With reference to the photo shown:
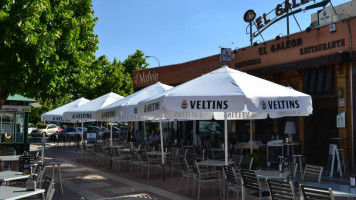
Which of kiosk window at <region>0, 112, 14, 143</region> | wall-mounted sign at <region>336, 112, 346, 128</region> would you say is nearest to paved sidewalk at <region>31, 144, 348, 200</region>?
wall-mounted sign at <region>336, 112, 346, 128</region>

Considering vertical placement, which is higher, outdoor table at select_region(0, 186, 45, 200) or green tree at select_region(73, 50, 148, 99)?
green tree at select_region(73, 50, 148, 99)

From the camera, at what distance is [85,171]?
13.6 m

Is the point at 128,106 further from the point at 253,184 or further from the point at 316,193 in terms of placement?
the point at 316,193

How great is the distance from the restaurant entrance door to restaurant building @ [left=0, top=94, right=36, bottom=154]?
42.5 feet

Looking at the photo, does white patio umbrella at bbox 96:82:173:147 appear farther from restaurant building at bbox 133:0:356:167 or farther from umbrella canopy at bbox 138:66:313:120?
restaurant building at bbox 133:0:356:167

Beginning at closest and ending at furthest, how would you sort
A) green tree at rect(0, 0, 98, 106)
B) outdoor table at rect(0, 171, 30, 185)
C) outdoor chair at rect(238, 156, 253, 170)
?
1. outdoor table at rect(0, 171, 30, 185)
2. green tree at rect(0, 0, 98, 106)
3. outdoor chair at rect(238, 156, 253, 170)

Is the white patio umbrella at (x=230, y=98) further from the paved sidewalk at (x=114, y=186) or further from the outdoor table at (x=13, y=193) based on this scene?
the outdoor table at (x=13, y=193)

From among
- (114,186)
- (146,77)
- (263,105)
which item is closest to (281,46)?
(114,186)

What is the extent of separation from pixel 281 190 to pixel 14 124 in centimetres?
1516

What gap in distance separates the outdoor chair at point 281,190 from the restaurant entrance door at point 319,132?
9.78 metres

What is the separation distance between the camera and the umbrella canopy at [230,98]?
653 cm

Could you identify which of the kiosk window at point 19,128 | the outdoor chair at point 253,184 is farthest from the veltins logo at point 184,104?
the kiosk window at point 19,128

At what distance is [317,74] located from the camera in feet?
47.1

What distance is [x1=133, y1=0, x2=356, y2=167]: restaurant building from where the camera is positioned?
507 inches
